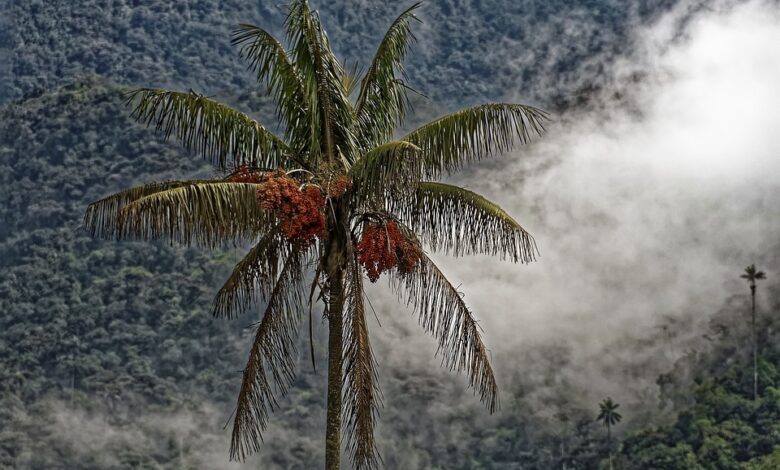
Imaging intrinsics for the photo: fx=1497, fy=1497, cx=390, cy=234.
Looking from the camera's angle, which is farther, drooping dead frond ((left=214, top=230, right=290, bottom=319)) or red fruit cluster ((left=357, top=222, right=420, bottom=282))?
drooping dead frond ((left=214, top=230, right=290, bottom=319))

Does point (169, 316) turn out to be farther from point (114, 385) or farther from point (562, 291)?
point (562, 291)

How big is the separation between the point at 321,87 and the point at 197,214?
291 cm

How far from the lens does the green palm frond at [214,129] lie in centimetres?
1827

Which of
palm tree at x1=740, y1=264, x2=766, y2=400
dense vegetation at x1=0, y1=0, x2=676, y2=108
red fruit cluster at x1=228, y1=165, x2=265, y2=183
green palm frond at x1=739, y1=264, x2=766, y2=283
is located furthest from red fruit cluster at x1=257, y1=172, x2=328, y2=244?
dense vegetation at x1=0, y1=0, x2=676, y2=108

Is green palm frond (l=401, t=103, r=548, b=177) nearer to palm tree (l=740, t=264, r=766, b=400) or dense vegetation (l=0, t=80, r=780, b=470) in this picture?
dense vegetation (l=0, t=80, r=780, b=470)

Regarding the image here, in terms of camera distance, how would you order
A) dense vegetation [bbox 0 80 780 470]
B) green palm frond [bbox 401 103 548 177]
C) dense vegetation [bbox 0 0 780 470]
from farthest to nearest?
dense vegetation [bbox 0 80 780 470]
dense vegetation [bbox 0 0 780 470]
green palm frond [bbox 401 103 548 177]

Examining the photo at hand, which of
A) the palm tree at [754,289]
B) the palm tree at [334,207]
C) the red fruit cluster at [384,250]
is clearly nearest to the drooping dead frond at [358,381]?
the palm tree at [334,207]

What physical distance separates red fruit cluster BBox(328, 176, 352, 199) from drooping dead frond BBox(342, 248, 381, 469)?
2.45 ft

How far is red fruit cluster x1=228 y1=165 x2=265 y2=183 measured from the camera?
686 inches

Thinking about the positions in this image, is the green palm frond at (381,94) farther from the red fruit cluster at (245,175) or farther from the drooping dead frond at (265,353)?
the drooping dead frond at (265,353)

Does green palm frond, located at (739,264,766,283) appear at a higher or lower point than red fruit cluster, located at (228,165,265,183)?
higher

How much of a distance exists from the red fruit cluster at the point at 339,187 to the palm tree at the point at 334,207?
23 millimetres

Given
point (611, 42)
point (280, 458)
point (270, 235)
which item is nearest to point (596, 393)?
point (280, 458)

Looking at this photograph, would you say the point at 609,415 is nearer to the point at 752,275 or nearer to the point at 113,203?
the point at 752,275
